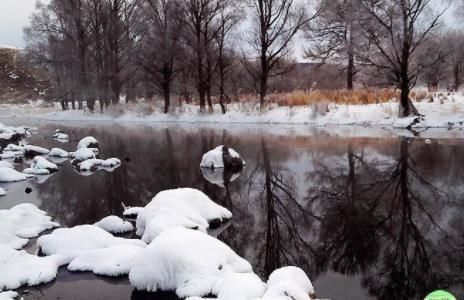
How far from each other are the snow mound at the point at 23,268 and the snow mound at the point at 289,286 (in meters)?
2.89

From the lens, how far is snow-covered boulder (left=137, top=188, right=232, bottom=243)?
689 cm

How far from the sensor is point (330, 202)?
354 inches

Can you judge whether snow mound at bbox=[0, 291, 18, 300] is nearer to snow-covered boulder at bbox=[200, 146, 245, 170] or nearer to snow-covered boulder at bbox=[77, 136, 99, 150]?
snow-covered boulder at bbox=[200, 146, 245, 170]

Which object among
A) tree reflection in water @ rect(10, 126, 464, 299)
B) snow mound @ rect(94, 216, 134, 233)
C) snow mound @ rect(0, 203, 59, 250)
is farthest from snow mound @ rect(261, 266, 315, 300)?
snow mound @ rect(0, 203, 59, 250)

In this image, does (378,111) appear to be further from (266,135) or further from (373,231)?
(373,231)

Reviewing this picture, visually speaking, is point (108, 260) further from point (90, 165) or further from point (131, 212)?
point (90, 165)

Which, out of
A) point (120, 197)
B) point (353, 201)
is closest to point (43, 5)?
point (120, 197)

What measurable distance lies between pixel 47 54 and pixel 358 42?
34110 millimetres

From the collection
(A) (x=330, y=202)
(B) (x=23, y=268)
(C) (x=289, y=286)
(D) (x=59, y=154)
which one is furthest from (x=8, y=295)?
(D) (x=59, y=154)

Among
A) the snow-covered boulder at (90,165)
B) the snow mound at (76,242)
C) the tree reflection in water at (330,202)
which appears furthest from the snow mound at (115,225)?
the snow-covered boulder at (90,165)

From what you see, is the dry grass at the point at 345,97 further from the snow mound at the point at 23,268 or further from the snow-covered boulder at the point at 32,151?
the snow mound at the point at 23,268

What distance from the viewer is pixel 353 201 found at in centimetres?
900

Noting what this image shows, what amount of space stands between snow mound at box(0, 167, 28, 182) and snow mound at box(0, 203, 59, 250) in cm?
427

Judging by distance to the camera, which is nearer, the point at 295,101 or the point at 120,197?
the point at 120,197
